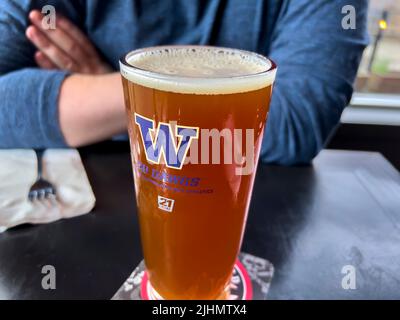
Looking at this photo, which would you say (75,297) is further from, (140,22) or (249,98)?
(140,22)

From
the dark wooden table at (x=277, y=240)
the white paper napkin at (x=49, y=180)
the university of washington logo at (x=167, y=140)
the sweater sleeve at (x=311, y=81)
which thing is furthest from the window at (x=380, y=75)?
the university of washington logo at (x=167, y=140)

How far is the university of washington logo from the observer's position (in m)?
0.33

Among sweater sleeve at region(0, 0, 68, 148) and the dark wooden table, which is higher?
sweater sleeve at region(0, 0, 68, 148)

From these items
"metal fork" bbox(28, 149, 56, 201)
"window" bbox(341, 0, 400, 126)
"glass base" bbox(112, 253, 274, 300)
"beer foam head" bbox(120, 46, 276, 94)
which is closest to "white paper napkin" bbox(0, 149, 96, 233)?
"metal fork" bbox(28, 149, 56, 201)

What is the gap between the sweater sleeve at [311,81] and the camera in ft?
2.49

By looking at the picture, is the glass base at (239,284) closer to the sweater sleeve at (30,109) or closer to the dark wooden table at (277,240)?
the dark wooden table at (277,240)

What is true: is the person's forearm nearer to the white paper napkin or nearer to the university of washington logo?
the white paper napkin

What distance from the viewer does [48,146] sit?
0.70 metres

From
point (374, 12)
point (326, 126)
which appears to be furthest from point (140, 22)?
point (374, 12)

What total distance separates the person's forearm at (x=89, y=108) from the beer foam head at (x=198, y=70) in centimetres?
29

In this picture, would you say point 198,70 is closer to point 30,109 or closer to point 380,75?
point 30,109

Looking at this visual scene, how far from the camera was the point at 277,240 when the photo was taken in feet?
1.69

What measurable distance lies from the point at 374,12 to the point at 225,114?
1.48 meters

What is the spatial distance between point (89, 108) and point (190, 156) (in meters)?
0.41
